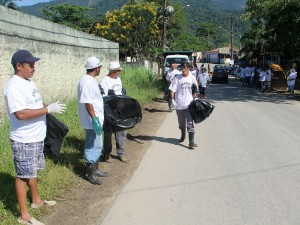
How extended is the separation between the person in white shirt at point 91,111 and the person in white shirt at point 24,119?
1.11 m

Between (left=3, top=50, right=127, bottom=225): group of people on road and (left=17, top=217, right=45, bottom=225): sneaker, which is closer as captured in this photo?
(left=3, top=50, right=127, bottom=225): group of people on road

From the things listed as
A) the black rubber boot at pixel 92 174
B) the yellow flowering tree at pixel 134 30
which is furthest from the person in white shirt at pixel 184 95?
the yellow flowering tree at pixel 134 30

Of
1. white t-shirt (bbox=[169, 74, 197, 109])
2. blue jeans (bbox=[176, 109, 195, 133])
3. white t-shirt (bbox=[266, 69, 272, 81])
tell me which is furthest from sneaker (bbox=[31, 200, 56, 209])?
white t-shirt (bbox=[266, 69, 272, 81])

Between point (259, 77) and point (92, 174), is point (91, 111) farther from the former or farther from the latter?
point (259, 77)

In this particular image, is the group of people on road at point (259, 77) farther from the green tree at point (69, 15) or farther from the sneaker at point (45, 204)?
the green tree at point (69, 15)

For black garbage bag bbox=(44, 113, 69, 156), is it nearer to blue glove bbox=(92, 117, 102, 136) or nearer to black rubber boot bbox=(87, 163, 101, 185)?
blue glove bbox=(92, 117, 102, 136)

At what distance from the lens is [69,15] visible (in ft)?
161

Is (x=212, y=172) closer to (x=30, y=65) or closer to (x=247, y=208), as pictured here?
(x=247, y=208)

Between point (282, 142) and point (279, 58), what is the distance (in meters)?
26.5

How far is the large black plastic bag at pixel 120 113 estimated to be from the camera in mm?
6480

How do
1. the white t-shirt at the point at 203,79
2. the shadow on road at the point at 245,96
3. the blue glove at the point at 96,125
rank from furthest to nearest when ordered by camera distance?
the shadow on road at the point at 245,96, the white t-shirt at the point at 203,79, the blue glove at the point at 96,125

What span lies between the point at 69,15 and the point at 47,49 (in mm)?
39800

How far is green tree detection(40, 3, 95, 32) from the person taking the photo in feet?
160

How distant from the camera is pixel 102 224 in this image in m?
4.55
